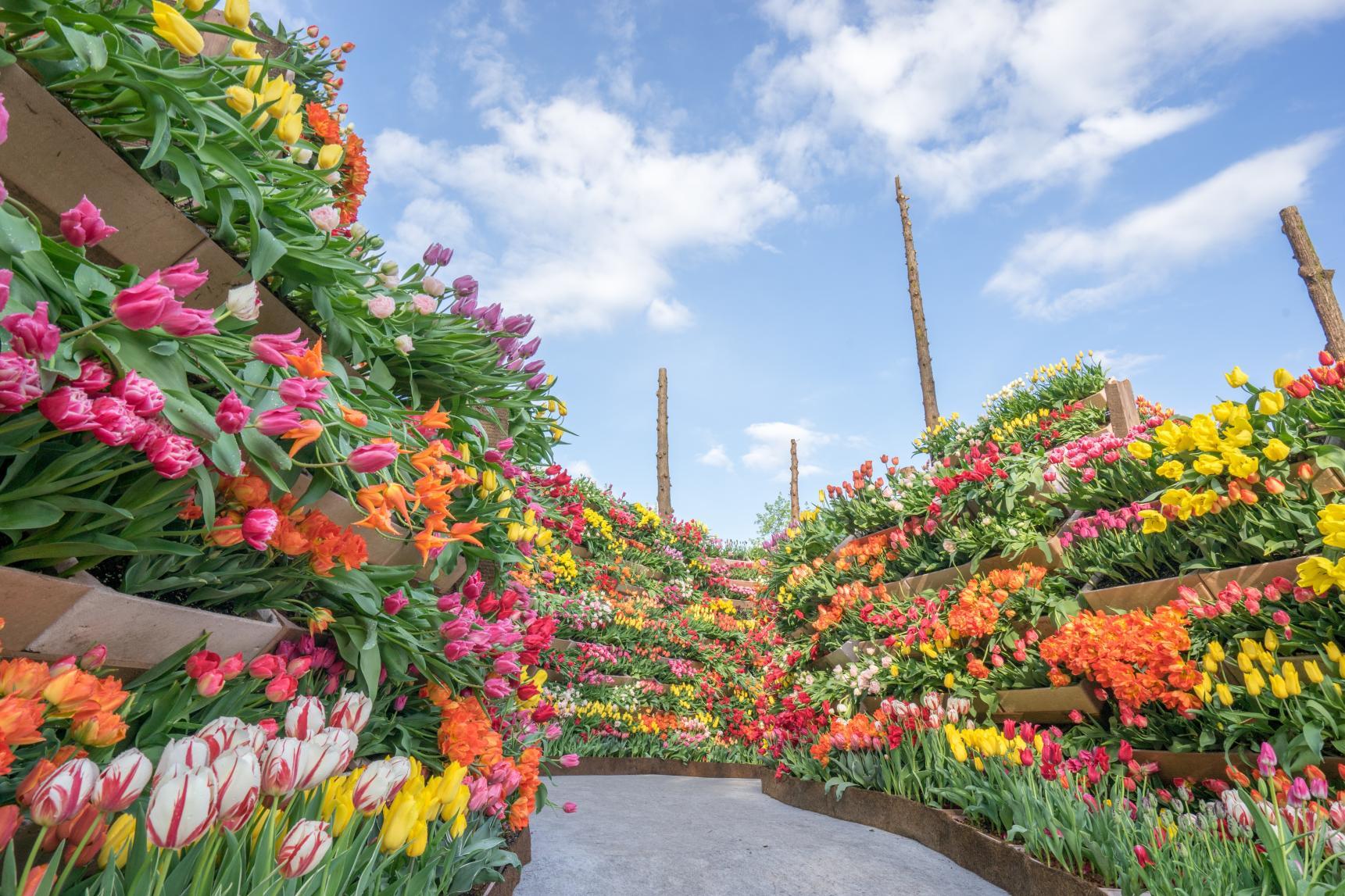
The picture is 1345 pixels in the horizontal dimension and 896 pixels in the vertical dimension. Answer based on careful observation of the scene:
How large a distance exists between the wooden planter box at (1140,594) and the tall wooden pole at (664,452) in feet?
40.5

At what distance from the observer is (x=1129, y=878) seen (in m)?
2.34

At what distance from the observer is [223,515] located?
4.91 feet

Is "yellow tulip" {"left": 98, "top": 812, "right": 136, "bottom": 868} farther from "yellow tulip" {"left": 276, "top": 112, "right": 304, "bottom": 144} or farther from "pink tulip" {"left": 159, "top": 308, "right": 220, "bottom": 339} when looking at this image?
"yellow tulip" {"left": 276, "top": 112, "right": 304, "bottom": 144}

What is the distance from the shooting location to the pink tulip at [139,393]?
1092 mm

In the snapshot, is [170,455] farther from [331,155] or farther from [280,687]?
[331,155]

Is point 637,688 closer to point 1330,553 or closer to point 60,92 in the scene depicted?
point 1330,553

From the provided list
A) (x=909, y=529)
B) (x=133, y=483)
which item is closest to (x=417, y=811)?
(x=133, y=483)

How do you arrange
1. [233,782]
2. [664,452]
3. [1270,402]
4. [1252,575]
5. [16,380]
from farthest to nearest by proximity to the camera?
1. [664,452]
2. [1270,402]
3. [1252,575]
4. [233,782]
5. [16,380]

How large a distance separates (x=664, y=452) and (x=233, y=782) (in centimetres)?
1634

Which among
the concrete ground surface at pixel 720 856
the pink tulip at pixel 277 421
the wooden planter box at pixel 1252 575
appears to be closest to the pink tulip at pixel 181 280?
the pink tulip at pixel 277 421

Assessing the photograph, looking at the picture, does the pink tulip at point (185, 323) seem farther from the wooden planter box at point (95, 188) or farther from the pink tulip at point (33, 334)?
the wooden planter box at point (95, 188)

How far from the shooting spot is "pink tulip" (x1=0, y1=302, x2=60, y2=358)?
96 centimetres

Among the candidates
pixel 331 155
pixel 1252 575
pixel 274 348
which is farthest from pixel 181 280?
pixel 1252 575

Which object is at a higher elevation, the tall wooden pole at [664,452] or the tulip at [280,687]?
the tall wooden pole at [664,452]
